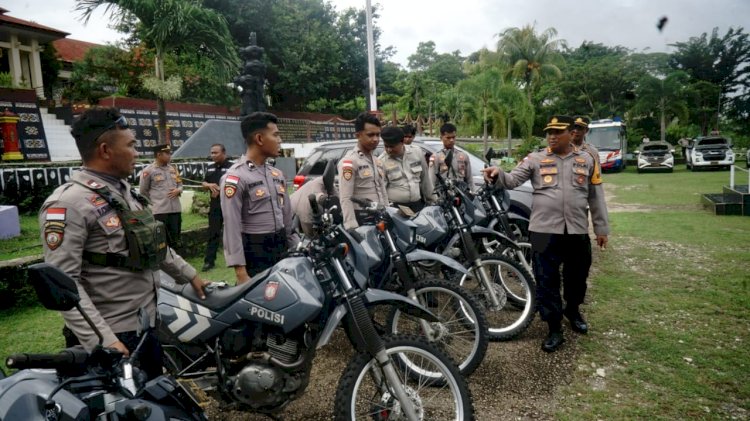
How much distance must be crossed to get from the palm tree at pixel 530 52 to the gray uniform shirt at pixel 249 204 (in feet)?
119

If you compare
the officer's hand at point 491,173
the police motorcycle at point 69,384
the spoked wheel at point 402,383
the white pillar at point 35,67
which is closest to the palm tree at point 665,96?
the officer's hand at point 491,173

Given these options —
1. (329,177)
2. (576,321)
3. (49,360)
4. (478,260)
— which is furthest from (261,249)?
(576,321)

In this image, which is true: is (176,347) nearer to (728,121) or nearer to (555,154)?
(555,154)

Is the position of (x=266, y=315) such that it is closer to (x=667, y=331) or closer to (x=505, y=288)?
(x=505, y=288)

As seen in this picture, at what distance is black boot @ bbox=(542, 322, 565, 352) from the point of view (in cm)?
388

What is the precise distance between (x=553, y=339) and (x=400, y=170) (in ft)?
7.64

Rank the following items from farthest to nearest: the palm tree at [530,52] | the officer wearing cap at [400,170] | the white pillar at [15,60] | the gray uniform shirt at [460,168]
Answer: the palm tree at [530,52] → the white pillar at [15,60] → the gray uniform shirt at [460,168] → the officer wearing cap at [400,170]

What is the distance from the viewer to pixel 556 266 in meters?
4.02

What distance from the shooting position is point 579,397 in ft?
10.5

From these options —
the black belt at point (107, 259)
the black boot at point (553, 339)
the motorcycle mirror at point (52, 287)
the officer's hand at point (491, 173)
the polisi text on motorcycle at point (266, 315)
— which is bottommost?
the black boot at point (553, 339)

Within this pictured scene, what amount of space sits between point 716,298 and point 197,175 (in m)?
12.8

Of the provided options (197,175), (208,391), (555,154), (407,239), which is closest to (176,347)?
(208,391)

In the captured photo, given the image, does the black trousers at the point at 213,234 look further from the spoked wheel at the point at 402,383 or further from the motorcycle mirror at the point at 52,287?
the motorcycle mirror at the point at 52,287

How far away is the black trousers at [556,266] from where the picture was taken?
13.0ft
